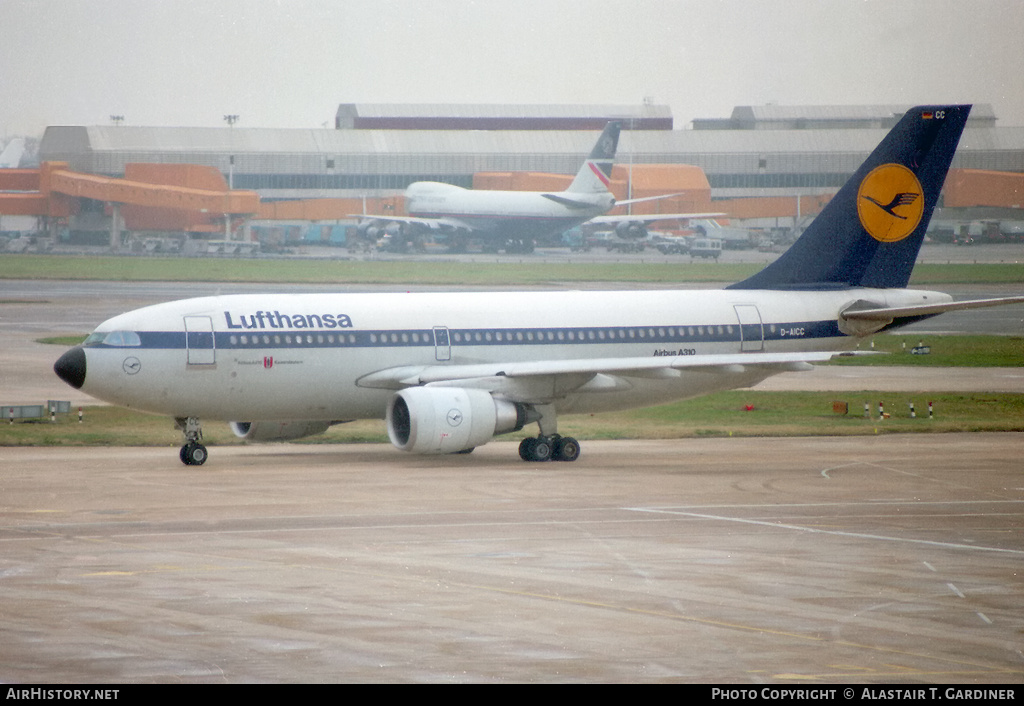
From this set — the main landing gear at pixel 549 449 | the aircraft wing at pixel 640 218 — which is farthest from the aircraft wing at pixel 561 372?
the aircraft wing at pixel 640 218

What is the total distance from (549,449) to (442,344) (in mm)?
3762

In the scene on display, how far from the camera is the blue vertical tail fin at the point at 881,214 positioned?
4062cm

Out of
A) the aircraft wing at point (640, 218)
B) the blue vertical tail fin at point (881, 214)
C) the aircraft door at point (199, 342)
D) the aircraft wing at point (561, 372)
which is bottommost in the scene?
the aircraft wing at point (561, 372)

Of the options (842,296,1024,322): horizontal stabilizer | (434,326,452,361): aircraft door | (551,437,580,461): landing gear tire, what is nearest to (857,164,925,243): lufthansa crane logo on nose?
(842,296,1024,322): horizontal stabilizer

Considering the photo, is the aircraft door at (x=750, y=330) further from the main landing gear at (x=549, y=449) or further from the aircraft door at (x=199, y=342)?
the aircraft door at (x=199, y=342)

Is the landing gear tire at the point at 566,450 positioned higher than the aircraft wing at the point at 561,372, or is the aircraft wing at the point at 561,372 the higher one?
the aircraft wing at the point at 561,372

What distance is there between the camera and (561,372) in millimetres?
34906

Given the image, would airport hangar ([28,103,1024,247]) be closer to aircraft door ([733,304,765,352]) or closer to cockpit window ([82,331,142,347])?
aircraft door ([733,304,765,352])

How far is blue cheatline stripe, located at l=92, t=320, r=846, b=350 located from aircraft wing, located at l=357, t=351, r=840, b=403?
2.71 ft

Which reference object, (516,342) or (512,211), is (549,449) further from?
(512,211)

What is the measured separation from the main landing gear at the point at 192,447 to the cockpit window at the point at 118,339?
234 centimetres

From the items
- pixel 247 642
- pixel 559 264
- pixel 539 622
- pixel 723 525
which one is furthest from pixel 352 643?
pixel 559 264

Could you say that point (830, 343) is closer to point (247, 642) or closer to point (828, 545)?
point (828, 545)
